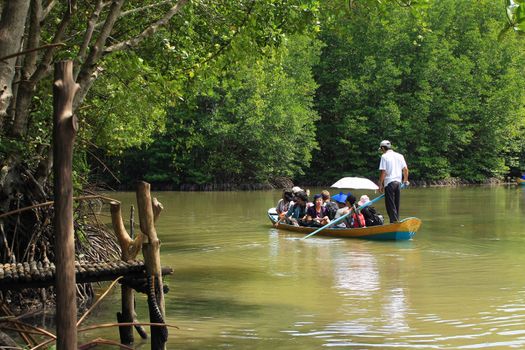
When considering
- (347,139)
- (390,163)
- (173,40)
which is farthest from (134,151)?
(173,40)

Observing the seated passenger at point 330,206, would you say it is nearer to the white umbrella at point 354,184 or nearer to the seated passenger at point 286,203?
the white umbrella at point 354,184

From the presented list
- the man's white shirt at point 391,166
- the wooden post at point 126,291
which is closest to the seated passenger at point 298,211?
the man's white shirt at point 391,166

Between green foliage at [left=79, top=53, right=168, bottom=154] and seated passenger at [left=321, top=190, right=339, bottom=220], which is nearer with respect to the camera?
green foliage at [left=79, top=53, right=168, bottom=154]

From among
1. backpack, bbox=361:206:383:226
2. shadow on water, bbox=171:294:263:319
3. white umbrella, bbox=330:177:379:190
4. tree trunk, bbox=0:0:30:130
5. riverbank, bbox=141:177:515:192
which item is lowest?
shadow on water, bbox=171:294:263:319

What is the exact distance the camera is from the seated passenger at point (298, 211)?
2042 centimetres

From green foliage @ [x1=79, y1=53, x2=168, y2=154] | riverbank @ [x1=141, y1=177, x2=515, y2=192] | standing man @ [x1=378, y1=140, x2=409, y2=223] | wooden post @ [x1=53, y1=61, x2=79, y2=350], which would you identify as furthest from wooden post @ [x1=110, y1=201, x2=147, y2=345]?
riverbank @ [x1=141, y1=177, x2=515, y2=192]

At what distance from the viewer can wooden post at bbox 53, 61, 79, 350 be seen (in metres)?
3.73

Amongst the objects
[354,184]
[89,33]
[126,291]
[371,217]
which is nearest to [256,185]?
[354,184]

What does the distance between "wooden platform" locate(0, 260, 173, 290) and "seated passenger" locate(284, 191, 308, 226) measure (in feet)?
42.3

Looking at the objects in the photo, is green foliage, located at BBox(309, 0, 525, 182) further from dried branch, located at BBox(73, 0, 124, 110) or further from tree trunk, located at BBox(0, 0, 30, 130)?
tree trunk, located at BBox(0, 0, 30, 130)

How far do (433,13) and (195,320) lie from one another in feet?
151

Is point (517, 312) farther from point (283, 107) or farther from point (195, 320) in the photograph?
point (283, 107)

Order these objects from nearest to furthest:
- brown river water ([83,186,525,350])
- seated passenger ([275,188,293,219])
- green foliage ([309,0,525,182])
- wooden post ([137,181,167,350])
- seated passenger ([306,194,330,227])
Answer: wooden post ([137,181,167,350]) → brown river water ([83,186,525,350]) → seated passenger ([306,194,330,227]) → seated passenger ([275,188,293,219]) → green foliage ([309,0,525,182])

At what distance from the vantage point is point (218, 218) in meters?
24.8
